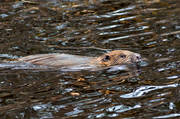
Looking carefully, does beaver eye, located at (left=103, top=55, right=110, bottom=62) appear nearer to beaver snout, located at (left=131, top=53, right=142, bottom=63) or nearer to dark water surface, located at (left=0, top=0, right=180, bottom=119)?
beaver snout, located at (left=131, top=53, right=142, bottom=63)

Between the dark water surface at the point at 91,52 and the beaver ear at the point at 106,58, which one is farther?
the beaver ear at the point at 106,58

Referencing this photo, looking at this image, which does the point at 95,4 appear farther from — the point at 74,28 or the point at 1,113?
the point at 1,113

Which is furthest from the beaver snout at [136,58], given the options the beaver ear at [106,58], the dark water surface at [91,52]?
the beaver ear at [106,58]

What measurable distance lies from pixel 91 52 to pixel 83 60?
1272 millimetres

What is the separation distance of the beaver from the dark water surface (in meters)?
0.32

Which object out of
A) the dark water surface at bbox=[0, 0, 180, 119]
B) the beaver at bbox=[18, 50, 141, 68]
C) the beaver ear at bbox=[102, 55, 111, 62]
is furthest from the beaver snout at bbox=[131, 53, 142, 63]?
the beaver ear at bbox=[102, 55, 111, 62]

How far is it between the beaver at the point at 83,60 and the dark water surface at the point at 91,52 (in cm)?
32

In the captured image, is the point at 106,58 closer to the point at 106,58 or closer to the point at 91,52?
the point at 106,58

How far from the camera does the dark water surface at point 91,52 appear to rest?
16.5 ft

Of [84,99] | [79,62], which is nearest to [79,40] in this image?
[79,62]

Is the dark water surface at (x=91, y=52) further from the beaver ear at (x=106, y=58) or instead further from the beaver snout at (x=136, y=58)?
the beaver ear at (x=106, y=58)

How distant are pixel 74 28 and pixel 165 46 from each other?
303 cm

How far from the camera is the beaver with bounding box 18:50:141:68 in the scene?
7.45 m

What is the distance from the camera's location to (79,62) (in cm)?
744
